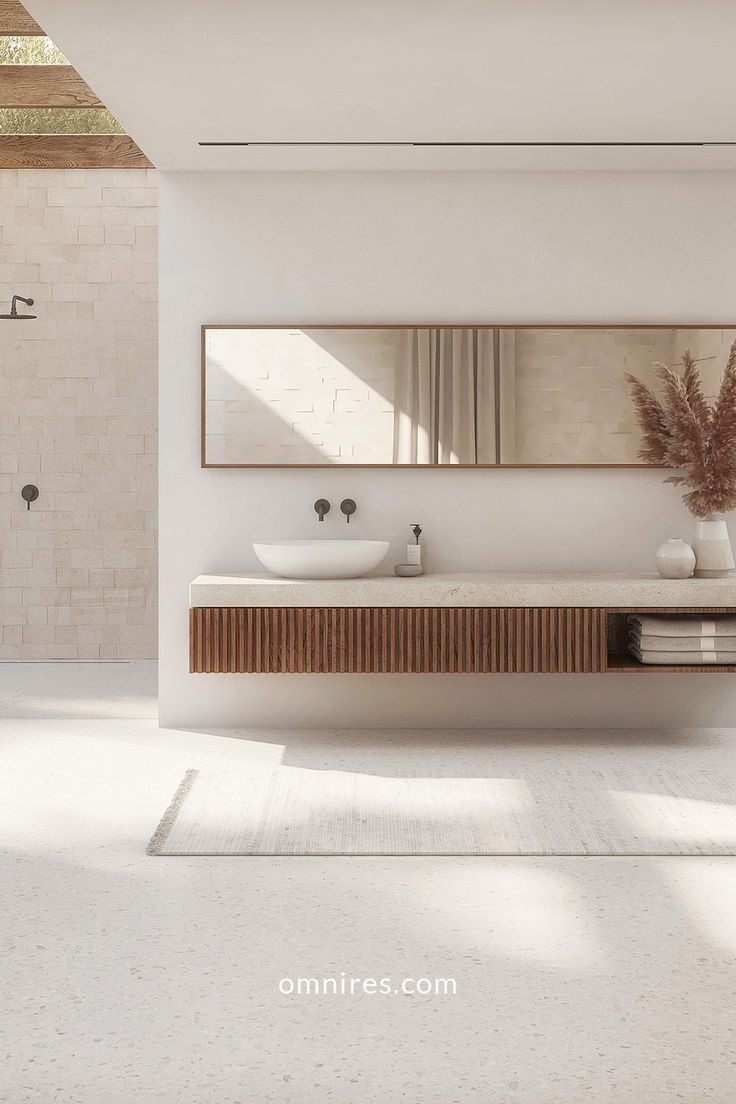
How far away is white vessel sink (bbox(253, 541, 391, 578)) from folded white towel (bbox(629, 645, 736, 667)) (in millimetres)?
1175

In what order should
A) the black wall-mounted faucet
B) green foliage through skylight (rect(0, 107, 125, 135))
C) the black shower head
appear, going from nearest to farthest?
the black wall-mounted faucet < the black shower head < green foliage through skylight (rect(0, 107, 125, 135))

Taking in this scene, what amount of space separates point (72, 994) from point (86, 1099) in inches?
17.4

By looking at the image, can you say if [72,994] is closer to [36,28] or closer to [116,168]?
[36,28]

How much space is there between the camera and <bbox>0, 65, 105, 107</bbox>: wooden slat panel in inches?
226

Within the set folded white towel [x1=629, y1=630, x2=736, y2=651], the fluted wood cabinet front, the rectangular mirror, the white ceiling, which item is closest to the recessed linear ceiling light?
the white ceiling

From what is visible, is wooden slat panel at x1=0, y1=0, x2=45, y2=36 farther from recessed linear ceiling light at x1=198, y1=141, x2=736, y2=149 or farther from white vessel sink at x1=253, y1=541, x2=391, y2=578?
white vessel sink at x1=253, y1=541, x2=391, y2=578

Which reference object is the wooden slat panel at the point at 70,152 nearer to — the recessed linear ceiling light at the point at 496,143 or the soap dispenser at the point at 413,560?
the recessed linear ceiling light at the point at 496,143

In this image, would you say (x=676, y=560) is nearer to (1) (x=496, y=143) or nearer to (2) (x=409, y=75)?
(1) (x=496, y=143)

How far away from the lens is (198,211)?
4.89 metres

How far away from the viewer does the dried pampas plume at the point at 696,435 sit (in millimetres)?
4672

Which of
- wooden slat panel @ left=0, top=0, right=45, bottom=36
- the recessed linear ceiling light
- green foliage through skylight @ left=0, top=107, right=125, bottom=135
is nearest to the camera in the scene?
the recessed linear ceiling light

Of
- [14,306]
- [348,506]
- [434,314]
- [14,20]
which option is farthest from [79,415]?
[434,314]

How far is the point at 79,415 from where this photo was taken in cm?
681

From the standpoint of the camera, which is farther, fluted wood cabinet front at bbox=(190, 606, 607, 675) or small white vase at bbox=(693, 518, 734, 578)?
small white vase at bbox=(693, 518, 734, 578)
